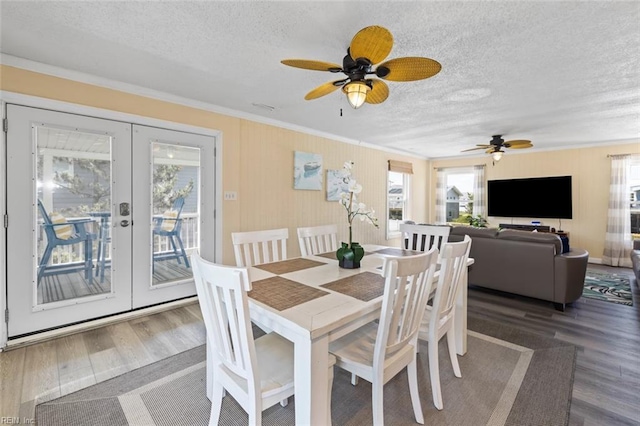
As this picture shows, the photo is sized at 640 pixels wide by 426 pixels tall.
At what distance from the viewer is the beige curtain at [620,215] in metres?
5.20

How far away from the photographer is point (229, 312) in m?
1.20

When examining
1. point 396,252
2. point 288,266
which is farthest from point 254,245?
point 396,252

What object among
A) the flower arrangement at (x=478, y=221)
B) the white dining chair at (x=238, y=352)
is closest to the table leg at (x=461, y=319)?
the white dining chair at (x=238, y=352)

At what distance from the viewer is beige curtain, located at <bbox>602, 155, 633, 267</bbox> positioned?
17.1 feet

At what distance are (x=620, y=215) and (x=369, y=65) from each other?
243 inches

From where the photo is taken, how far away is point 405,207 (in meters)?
7.04

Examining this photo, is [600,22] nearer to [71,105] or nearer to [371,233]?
[71,105]

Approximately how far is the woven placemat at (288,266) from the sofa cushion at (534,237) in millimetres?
2628

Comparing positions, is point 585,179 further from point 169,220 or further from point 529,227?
point 169,220

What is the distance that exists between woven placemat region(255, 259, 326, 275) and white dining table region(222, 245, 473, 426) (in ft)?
0.28

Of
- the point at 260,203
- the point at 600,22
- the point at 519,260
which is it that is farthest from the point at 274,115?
the point at 519,260

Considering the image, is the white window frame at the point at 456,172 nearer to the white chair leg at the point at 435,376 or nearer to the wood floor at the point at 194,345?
the wood floor at the point at 194,345

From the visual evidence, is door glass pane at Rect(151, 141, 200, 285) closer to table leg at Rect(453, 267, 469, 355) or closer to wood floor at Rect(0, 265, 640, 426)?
wood floor at Rect(0, 265, 640, 426)

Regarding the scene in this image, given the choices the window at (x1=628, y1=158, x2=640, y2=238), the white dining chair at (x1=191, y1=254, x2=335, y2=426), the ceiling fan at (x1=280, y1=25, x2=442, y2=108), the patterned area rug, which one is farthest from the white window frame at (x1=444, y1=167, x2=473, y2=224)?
the white dining chair at (x1=191, y1=254, x2=335, y2=426)
